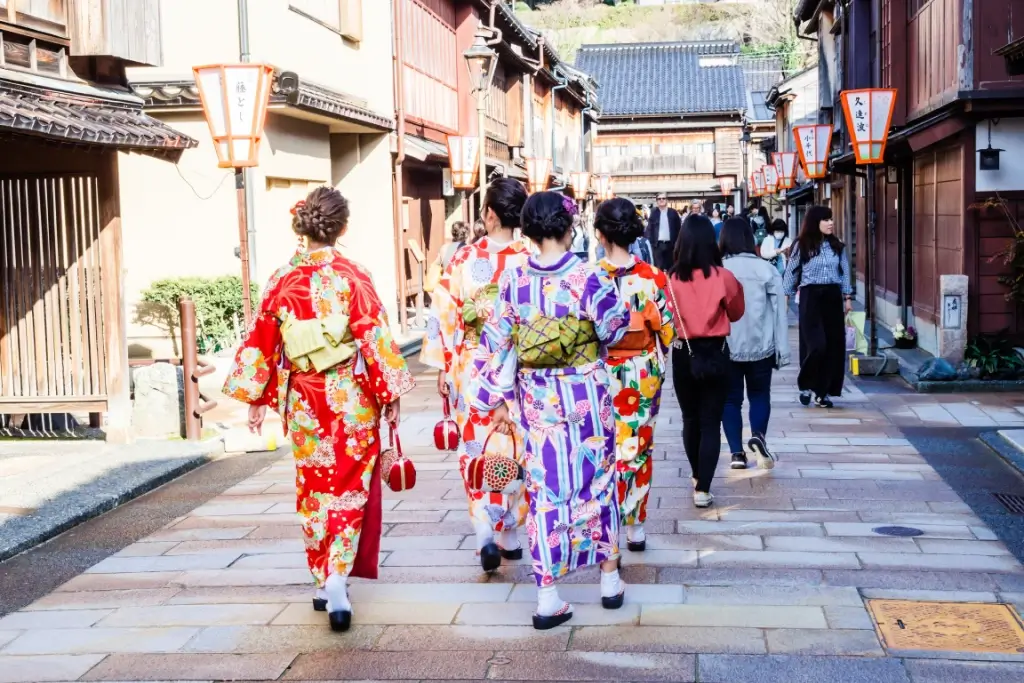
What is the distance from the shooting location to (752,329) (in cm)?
839

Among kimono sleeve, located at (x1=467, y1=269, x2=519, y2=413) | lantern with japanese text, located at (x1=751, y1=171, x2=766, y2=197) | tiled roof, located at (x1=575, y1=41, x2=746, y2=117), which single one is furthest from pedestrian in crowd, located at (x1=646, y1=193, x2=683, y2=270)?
tiled roof, located at (x1=575, y1=41, x2=746, y2=117)

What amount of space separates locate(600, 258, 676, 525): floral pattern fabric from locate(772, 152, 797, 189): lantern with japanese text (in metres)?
24.7

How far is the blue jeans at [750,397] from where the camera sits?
326 inches

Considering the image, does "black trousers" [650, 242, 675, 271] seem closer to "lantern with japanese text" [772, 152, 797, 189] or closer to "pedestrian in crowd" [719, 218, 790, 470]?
"lantern with japanese text" [772, 152, 797, 189]

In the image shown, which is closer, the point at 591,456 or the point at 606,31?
the point at 591,456

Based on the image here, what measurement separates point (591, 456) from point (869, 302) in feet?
33.3

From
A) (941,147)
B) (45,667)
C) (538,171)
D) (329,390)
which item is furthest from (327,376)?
(538,171)

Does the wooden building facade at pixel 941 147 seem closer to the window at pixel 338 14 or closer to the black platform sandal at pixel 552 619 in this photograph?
the black platform sandal at pixel 552 619

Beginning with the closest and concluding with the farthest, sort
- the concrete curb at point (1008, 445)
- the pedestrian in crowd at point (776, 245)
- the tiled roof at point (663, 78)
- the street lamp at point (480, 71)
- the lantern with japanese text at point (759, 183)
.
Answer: the concrete curb at point (1008, 445) < the pedestrian in crowd at point (776, 245) < the street lamp at point (480, 71) < the lantern with japanese text at point (759, 183) < the tiled roof at point (663, 78)

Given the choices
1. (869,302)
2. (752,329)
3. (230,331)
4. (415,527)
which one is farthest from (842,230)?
(415,527)

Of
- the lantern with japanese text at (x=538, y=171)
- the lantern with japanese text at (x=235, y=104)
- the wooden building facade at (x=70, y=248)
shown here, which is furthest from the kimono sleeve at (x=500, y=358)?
the lantern with japanese text at (x=538, y=171)

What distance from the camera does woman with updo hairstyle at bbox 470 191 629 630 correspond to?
5094 mm

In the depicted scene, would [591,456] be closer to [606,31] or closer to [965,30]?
[965,30]

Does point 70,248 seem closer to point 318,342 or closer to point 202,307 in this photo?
point 202,307
